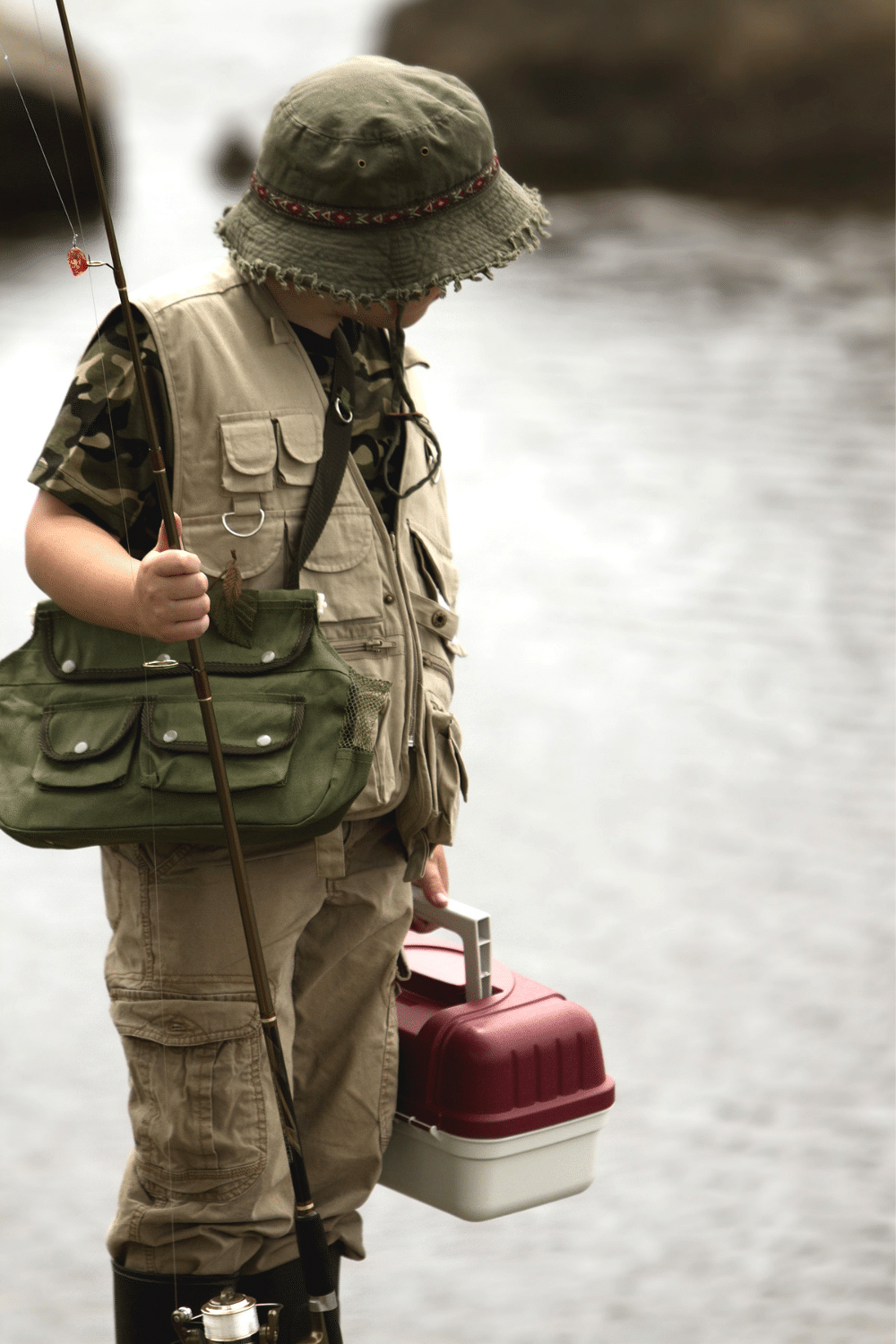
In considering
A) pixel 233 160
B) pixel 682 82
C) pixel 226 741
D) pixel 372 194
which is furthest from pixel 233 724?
pixel 682 82

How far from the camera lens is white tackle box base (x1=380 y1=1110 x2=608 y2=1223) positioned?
226 cm

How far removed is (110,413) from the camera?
1890 mm

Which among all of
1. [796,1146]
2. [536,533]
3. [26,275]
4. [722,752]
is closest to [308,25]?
[26,275]

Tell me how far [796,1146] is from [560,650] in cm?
218

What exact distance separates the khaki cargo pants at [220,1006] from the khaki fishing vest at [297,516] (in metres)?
0.11

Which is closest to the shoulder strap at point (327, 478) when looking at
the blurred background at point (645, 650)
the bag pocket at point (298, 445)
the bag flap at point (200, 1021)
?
the bag pocket at point (298, 445)

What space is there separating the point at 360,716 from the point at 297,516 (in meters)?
0.23

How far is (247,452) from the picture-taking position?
6.29 ft

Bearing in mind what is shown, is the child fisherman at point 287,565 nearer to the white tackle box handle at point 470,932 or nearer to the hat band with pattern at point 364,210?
the hat band with pattern at point 364,210

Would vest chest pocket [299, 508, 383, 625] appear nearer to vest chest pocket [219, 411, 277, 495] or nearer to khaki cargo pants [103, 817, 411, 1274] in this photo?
vest chest pocket [219, 411, 277, 495]

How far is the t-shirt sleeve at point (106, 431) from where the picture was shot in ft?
6.19

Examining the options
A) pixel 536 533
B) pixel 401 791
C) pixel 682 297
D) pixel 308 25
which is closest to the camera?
pixel 401 791

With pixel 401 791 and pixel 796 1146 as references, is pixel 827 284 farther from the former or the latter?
pixel 401 791

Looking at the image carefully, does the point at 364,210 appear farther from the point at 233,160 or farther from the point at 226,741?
the point at 233,160
